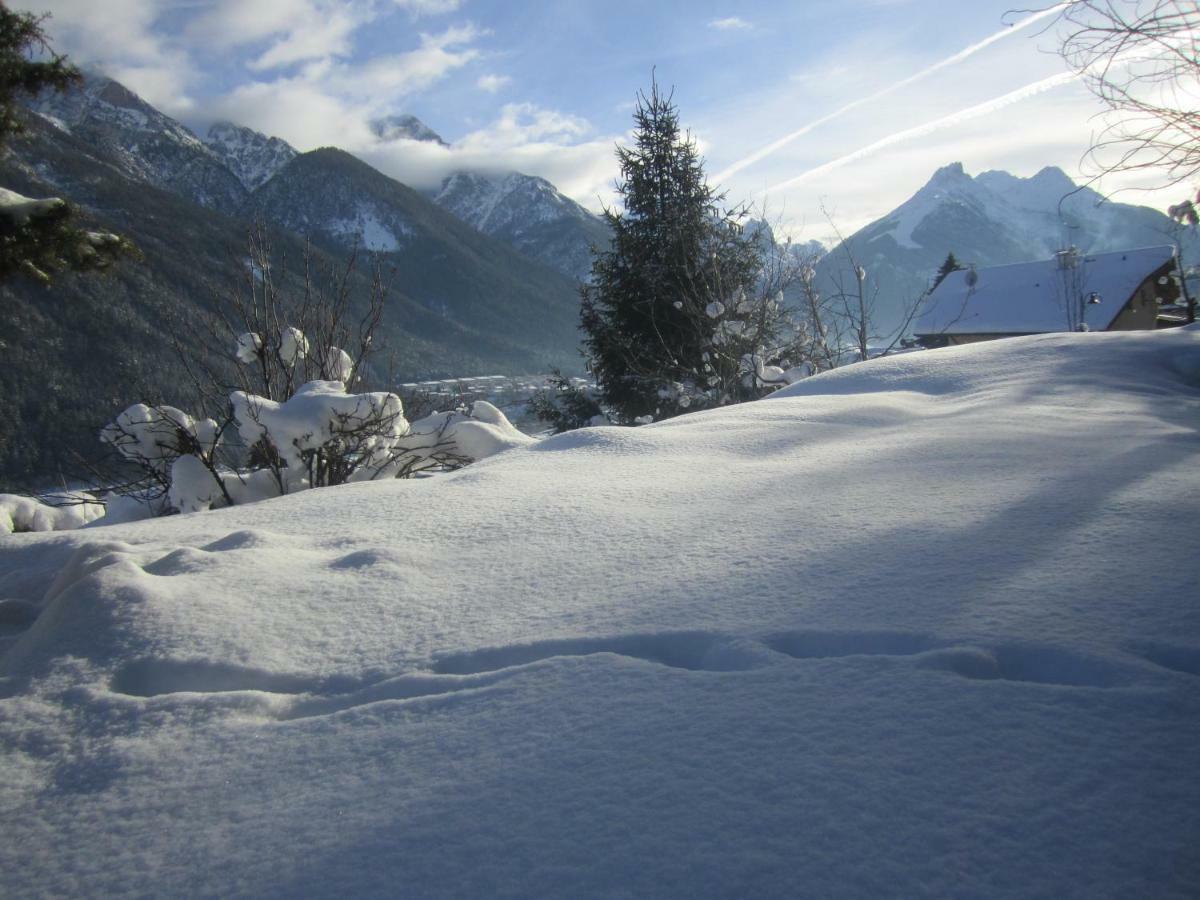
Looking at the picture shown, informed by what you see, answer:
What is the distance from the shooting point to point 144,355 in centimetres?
4172

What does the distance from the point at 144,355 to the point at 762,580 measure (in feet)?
166

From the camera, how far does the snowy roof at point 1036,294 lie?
2575cm

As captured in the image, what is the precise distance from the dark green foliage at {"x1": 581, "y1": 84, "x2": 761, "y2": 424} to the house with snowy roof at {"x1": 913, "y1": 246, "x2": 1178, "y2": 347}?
15.4 m

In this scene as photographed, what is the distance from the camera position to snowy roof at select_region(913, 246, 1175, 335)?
25750 mm

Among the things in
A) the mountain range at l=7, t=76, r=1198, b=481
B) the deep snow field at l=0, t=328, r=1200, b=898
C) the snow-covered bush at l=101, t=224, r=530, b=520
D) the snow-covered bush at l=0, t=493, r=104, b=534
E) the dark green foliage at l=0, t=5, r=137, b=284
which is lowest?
the deep snow field at l=0, t=328, r=1200, b=898

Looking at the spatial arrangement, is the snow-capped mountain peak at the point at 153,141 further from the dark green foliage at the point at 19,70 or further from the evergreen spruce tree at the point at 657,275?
the dark green foliage at the point at 19,70

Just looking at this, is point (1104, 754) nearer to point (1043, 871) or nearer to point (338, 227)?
point (1043, 871)

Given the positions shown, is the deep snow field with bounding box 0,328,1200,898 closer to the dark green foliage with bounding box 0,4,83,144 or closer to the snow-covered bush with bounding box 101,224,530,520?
the snow-covered bush with bounding box 101,224,530,520

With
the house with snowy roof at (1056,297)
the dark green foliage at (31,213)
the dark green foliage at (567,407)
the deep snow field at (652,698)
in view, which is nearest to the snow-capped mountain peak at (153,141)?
the dark green foliage at (567,407)

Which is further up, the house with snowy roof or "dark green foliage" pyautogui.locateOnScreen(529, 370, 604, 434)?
the house with snowy roof

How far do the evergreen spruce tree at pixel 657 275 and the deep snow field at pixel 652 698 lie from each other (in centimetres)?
777

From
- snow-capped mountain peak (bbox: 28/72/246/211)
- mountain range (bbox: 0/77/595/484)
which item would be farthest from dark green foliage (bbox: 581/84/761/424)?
snow-capped mountain peak (bbox: 28/72/246/211)

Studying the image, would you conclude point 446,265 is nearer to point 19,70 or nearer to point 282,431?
point 19,70

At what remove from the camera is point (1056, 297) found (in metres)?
26.3
